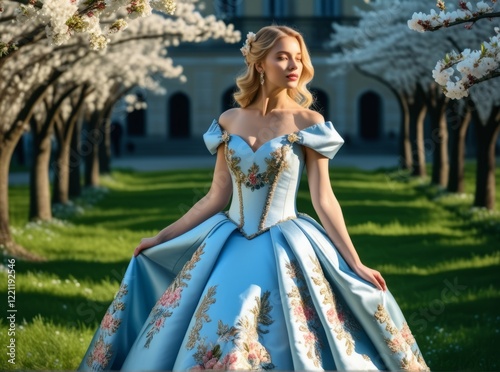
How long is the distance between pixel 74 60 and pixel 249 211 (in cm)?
948

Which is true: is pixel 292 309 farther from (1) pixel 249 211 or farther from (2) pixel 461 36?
(2) pixel 461 36

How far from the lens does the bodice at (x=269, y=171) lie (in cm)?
633

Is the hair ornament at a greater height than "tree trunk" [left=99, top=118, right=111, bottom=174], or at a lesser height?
greater

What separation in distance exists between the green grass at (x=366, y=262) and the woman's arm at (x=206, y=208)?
5.17 feet

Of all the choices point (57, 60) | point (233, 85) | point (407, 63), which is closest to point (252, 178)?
point (57, 60)

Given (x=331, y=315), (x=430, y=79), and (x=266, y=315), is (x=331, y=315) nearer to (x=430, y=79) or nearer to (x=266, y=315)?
(x=266, y=315)

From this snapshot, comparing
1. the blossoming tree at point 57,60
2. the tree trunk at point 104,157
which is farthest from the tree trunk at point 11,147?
the tree trunk at point 104,157

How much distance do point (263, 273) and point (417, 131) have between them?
23.9 metres

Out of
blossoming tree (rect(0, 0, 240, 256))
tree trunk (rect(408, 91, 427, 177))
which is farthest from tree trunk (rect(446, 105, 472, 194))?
blossoming tree (rect(0, 0, 240, 256))

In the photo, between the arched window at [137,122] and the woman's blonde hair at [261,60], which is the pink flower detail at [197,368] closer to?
the woman's blonde hair at [261,60]

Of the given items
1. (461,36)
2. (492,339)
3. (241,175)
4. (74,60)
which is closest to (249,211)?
(241,175)

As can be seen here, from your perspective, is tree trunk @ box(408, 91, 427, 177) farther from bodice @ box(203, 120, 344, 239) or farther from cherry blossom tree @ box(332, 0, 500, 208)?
bodice @ box(203, 120, 344, 239)

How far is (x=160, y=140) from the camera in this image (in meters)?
52.5

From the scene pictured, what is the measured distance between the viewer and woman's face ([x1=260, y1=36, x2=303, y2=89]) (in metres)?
6.32
